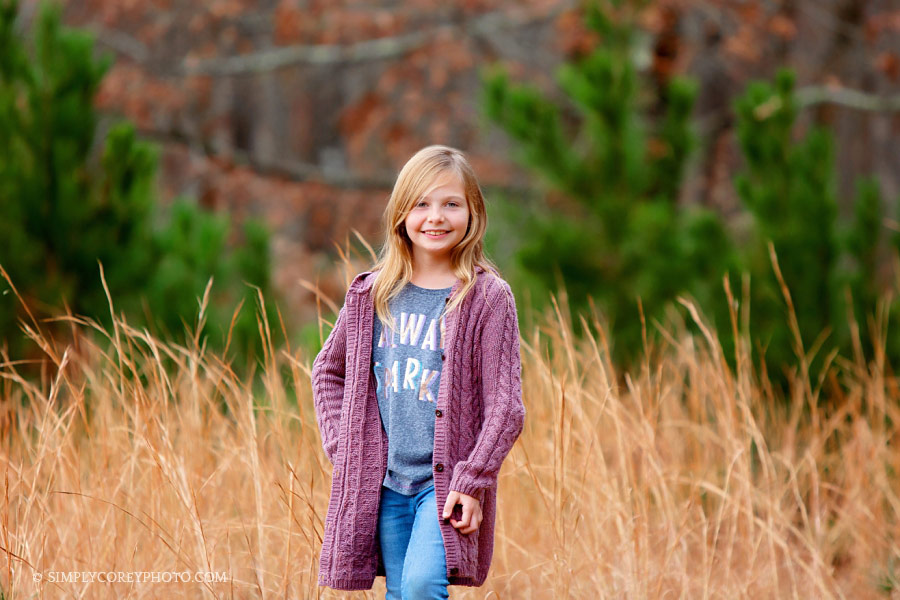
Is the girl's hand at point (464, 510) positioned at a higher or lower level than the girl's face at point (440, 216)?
lower

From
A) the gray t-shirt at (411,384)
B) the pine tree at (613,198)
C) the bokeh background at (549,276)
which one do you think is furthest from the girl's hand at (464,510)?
the pine tree at (613,198)

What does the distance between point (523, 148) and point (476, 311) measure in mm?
4080

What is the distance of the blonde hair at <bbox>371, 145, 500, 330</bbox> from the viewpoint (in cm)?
214

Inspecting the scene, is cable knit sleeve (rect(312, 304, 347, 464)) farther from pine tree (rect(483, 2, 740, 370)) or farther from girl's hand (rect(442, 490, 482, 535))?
pine tree (rect(483, 2, 740, 370))

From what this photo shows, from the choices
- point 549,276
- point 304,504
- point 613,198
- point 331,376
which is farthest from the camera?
point 613,198

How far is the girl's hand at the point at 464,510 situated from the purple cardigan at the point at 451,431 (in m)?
0.01

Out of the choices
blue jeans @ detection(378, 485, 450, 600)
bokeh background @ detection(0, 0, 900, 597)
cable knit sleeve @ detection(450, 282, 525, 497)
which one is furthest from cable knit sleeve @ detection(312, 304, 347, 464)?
bokeh background @ detection(0, 0, 900, 597)

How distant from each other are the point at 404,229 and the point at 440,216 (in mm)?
152

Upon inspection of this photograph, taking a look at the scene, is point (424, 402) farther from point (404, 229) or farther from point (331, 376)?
point (404, 229)

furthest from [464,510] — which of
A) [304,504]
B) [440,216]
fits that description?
[304,504]

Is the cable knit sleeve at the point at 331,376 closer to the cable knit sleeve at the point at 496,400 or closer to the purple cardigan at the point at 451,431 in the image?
the purple cardigan at the point at 451,431

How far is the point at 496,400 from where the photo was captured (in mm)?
2039

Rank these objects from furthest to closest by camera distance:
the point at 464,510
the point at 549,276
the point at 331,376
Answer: the point at 549,276 < the point at 331,376 < the point at 464,510

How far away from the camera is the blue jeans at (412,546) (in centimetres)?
197
